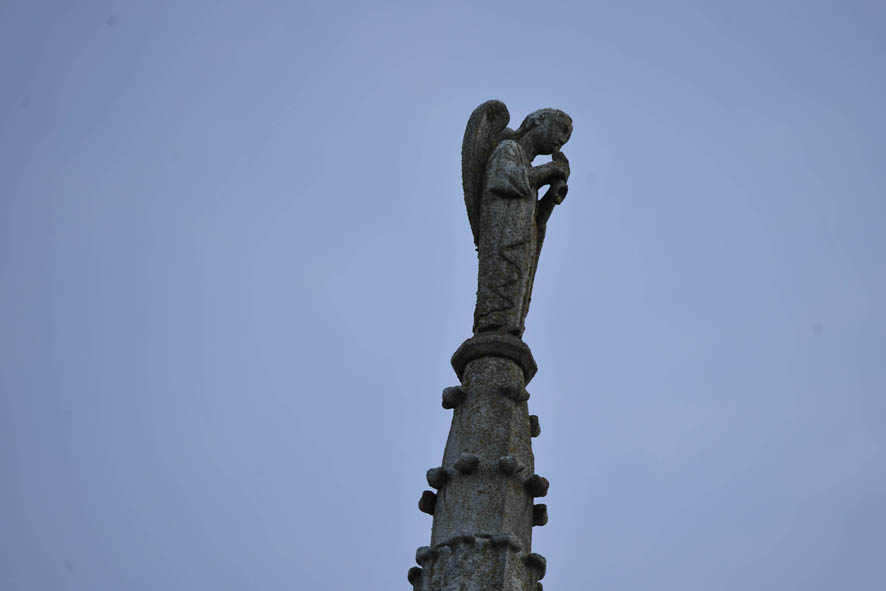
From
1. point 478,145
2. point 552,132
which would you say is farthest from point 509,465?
point 552,132

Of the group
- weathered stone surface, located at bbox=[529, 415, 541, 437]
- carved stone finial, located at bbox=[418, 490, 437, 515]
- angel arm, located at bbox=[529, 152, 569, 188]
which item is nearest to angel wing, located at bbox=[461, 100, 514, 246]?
angel arm, located at bbox=[529, 152, 569, 188]

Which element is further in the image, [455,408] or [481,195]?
[481,195]

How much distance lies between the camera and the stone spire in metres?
7.23

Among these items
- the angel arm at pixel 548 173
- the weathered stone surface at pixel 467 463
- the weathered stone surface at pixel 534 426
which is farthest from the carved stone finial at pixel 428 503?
the angel arm at pixel 548 173

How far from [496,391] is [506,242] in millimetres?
1398

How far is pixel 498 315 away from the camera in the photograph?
8.60 meters

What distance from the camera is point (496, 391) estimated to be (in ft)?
26.5

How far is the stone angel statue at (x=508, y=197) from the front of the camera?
28.7 ft

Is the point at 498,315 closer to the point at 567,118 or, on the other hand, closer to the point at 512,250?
the point at 512,250

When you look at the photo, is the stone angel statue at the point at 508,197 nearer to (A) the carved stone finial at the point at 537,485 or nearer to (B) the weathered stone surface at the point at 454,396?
(B) the weathered stone surface at the point at 454,396

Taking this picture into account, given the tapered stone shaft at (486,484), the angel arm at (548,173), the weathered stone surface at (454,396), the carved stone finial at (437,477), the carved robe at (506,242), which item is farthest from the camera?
the angel arm at (548,173)

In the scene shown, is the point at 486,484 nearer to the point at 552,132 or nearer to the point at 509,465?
the point at 509,465

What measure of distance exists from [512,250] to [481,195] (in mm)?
754

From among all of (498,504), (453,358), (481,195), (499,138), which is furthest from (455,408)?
(499,138)
